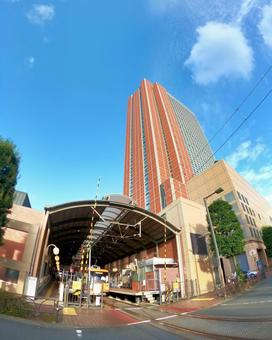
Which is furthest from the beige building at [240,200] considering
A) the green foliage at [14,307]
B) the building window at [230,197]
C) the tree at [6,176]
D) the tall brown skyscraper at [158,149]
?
the tree at [6,176]

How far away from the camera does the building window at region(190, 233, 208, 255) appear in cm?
2219

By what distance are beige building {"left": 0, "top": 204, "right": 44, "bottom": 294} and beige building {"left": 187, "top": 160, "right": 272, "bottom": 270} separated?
33215 millimetres

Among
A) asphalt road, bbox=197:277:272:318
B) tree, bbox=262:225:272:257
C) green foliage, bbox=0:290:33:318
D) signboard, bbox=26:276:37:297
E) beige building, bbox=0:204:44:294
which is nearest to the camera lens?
green foliage, bbox=0:290:33:318

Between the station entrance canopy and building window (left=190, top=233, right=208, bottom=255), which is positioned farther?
building window (left=190, top=233, right=208, bottom=255)

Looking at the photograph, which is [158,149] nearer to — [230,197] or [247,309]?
[230,197]

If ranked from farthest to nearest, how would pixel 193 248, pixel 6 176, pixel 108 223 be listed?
pixel 108 223 < pixel 193 248 < pixel 6 176

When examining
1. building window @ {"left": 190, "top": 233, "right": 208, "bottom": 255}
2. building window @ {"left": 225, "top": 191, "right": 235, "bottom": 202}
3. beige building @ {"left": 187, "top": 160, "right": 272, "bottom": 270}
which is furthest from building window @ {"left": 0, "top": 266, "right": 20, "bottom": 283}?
building window @ {"left": 225, "top": 191, "right": 235, "bottom": 202}

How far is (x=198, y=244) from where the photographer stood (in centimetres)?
2281

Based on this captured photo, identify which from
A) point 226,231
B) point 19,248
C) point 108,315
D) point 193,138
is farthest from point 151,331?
point 193,138

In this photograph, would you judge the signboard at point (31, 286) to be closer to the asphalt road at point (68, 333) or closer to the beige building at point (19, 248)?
the beige building at point (19, 248)

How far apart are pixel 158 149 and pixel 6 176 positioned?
82.0 metres

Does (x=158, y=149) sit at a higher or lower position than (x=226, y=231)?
higher

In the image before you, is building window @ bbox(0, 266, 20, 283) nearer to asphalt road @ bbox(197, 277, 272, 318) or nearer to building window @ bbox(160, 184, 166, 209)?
asphalt road @ bbox(197, 277, 272, 318)

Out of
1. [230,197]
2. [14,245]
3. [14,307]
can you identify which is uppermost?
[230,197]
